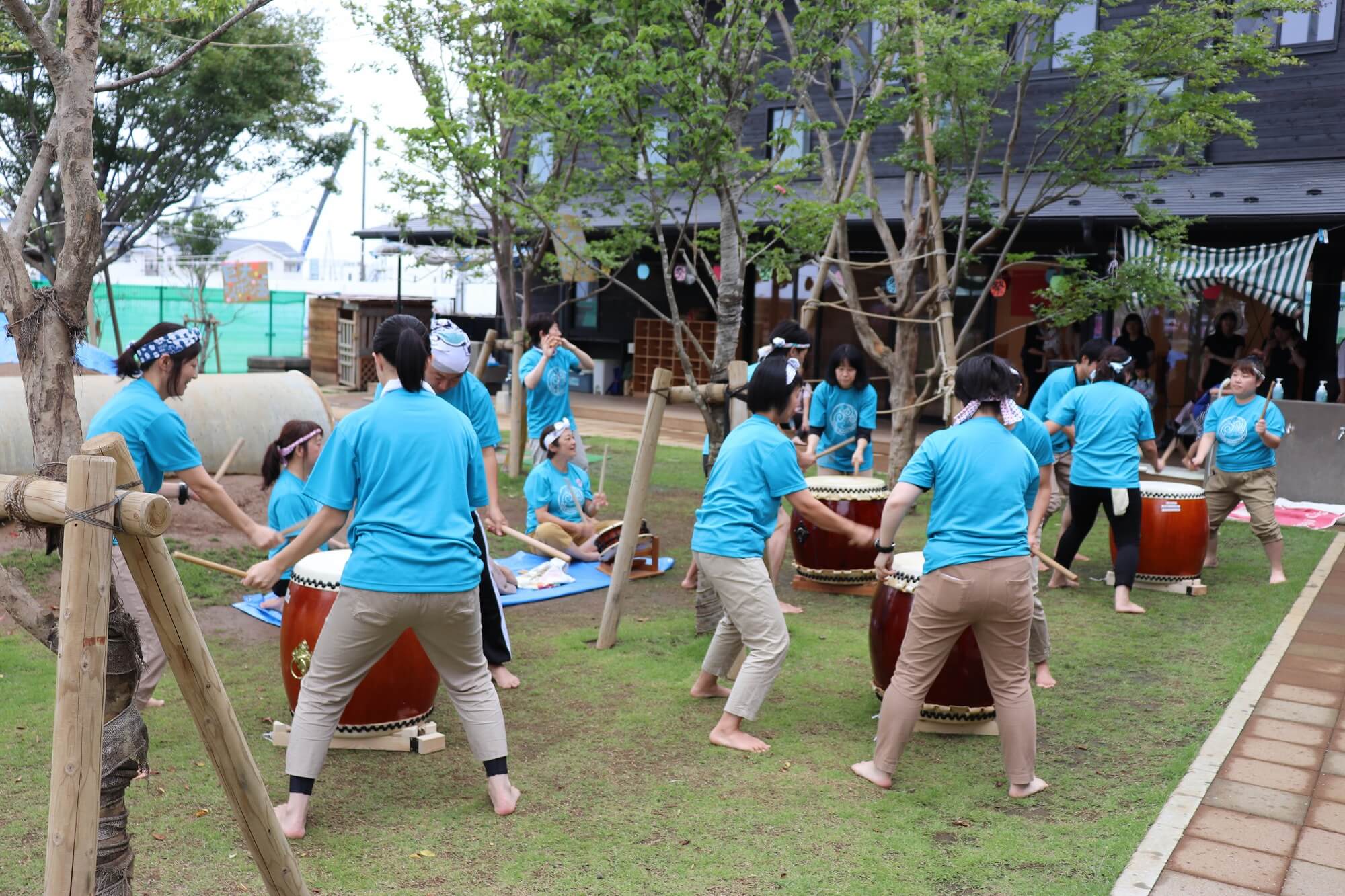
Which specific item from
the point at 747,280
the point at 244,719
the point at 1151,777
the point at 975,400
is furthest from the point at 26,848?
the point at 747,280

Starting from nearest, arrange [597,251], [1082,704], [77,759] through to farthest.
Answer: [77,759] < [1082,704] < [597,251]

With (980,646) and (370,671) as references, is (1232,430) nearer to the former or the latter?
(980,646)

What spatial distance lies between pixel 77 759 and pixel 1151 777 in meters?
4.06

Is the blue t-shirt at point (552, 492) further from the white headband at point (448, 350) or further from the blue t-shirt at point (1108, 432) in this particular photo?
the blue t-shirt at point (1108, 432)

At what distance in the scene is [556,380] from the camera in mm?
9078

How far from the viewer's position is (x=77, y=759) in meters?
2.73

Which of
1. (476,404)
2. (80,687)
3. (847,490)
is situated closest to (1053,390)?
(847,490)

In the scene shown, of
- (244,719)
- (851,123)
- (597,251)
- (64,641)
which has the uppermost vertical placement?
(851,123)

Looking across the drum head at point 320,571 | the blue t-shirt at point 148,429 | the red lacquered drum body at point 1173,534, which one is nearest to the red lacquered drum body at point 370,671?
the drum head at point 320,571

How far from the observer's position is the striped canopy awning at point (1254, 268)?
1185cm

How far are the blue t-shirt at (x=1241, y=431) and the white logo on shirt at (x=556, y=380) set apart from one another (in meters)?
4.83

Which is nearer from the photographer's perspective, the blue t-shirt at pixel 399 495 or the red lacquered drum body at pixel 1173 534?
the blue t-shirt at pixel 399 495

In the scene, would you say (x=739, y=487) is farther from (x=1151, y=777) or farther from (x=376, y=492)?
(x=1151, y=777)

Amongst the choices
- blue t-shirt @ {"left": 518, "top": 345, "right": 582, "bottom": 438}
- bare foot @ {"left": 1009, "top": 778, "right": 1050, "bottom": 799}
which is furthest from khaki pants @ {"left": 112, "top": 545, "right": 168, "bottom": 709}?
blue t-shirt @ {"left": 518, "top": 345, "right": 582, "bottom": 438}
